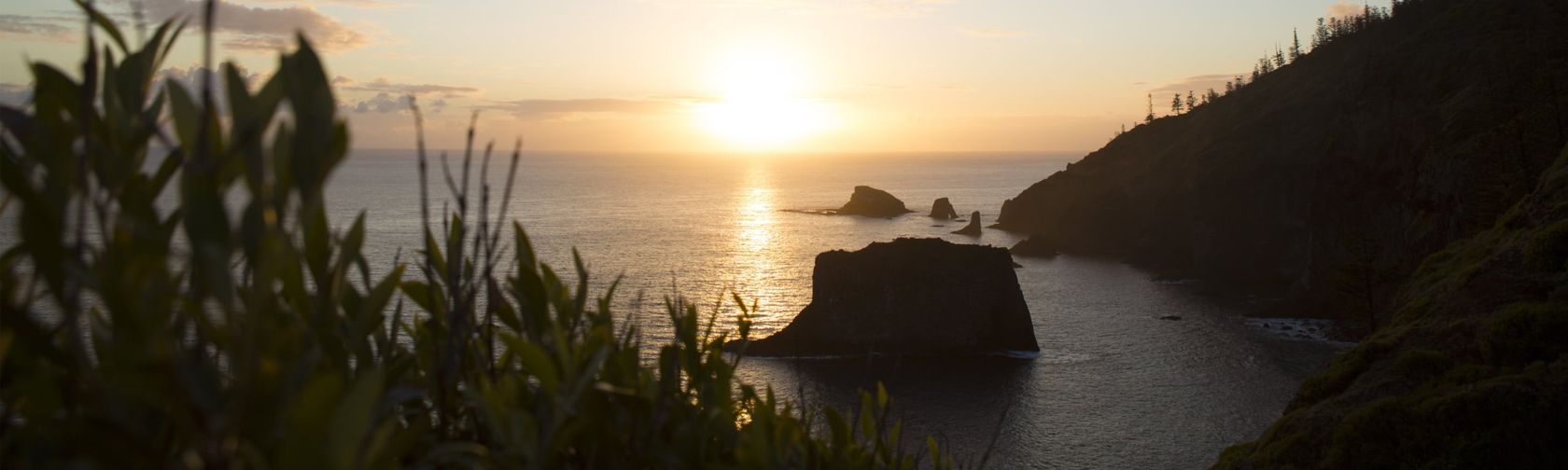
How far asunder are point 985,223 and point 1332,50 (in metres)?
49.1

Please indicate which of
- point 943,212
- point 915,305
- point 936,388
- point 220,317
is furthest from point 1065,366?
point 943,212

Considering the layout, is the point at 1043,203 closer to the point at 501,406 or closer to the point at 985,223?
the point at 985,223

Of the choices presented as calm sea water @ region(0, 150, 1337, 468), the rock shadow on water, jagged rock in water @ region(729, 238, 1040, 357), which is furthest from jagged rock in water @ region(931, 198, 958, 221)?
the rock shadow on water

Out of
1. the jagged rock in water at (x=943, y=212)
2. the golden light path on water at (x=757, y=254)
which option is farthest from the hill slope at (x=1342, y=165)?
the golden light path on water at (x=757, y=254)

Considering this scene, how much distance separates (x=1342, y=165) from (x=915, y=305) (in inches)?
1678

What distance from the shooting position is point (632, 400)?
283 centimetres

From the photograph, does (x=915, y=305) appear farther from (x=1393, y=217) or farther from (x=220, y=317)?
(x=220, y=317)

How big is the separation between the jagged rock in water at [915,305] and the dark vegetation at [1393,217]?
2043 centimetres

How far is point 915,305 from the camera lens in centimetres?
6844

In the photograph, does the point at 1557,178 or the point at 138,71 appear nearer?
the point at 138,71

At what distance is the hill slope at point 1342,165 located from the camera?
60.6 metres

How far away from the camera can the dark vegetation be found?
78.4 ft

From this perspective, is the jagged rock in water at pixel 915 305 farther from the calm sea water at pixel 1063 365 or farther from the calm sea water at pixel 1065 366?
the calm sea water at pixel 1065 366

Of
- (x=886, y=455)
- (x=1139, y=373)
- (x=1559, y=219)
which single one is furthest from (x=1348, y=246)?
(x=886, y=455)
